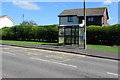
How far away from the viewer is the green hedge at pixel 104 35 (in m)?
20.5

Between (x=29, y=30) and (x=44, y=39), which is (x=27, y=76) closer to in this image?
(x=44, y=39)

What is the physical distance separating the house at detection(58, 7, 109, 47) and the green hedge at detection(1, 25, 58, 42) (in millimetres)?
3383

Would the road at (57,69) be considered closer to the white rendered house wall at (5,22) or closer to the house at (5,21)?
the white rendered house wall at (5,22)

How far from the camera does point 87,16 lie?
3709cm

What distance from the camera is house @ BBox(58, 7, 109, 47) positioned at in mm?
19641

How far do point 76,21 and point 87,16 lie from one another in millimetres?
3334

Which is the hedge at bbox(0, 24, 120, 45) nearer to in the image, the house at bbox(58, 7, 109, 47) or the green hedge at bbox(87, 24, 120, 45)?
the green hedge at bbox(87, 24, 120, 45)

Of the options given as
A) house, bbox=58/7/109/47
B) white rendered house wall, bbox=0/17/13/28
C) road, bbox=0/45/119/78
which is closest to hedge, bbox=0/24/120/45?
house, bbox=58/7/109/47

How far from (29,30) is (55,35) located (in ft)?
23.9

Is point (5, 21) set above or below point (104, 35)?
above

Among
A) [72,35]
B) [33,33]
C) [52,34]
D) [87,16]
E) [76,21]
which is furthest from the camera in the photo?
[76,21]

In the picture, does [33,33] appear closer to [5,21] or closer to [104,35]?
[104,35]

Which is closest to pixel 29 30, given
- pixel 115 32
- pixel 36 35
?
pixel 36 35

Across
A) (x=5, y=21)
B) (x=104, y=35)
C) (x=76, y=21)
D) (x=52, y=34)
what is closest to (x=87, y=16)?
(x=76, y=21)
